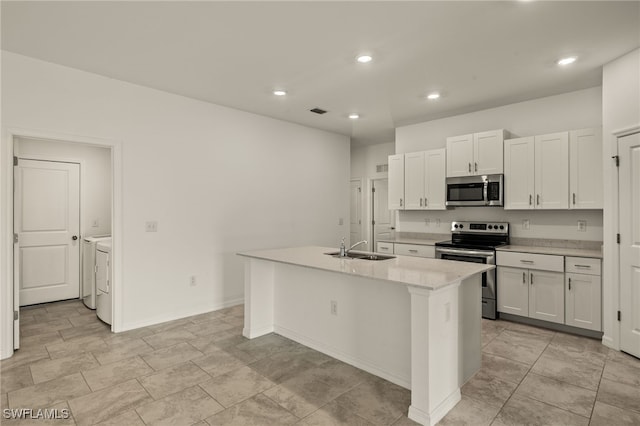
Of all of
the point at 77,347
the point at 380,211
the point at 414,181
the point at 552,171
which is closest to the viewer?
the point at 77,347

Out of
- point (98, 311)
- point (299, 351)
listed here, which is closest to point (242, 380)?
point (299, 351)

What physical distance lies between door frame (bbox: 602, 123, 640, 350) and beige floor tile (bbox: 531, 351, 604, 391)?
0.56 metres

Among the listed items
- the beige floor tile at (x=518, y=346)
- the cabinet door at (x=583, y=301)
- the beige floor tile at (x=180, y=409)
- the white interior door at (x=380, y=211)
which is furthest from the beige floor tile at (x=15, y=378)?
the white interior door at (x=380, y=211)

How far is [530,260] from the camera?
387 cm

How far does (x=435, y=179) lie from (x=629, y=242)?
2.30 m

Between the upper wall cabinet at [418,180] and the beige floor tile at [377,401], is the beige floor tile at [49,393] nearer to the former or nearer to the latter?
the beige floor tile at [377,401]

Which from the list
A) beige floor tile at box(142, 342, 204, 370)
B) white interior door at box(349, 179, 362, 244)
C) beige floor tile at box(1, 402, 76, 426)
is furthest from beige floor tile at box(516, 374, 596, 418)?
white interior door at box(349, 179, 362, 244)

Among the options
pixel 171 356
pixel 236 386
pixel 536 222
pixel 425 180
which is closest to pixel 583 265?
pixel 536 222

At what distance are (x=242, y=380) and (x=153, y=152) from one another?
2.70 metres

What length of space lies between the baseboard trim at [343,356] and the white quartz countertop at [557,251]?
2.26 metres

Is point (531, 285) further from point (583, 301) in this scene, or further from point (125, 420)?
point (125, 420)

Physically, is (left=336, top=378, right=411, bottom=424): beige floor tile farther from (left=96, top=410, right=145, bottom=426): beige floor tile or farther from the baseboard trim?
(left=96, top=410, right=145, bottom=426): beige floor tile

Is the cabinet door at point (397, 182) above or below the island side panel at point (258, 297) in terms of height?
above

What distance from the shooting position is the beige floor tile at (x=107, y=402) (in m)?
2.21
